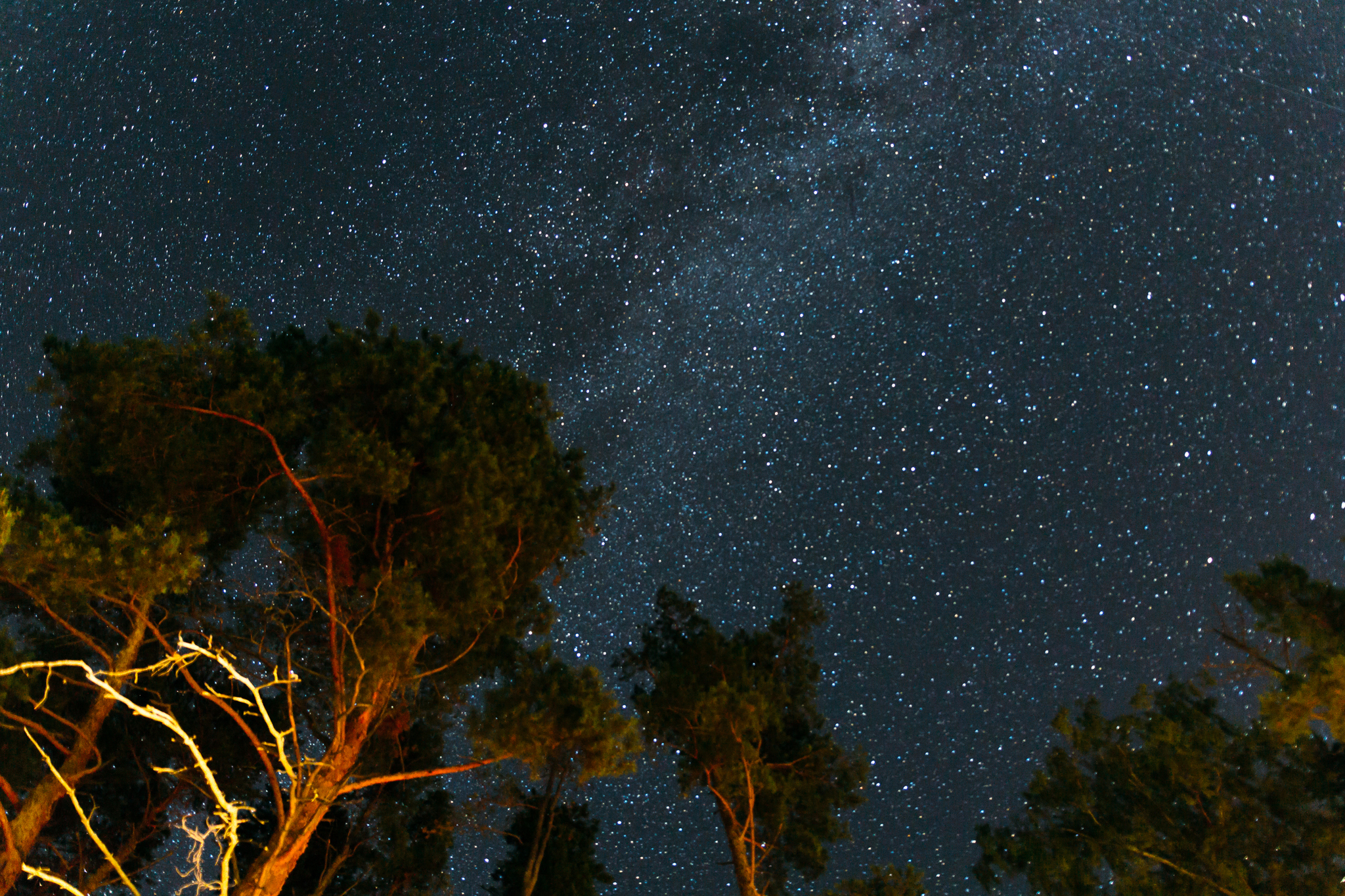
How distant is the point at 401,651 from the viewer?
6.37 metres

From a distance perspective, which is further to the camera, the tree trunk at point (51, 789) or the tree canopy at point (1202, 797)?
the tree canopy at point (1202, 797)

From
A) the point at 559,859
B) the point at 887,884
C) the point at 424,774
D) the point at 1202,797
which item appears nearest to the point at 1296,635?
the point at 1202,797

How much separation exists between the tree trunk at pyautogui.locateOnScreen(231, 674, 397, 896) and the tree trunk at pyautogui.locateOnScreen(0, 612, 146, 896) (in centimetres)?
175

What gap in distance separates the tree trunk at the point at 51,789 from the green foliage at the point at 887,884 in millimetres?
7909

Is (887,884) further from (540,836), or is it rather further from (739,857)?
(540,836)

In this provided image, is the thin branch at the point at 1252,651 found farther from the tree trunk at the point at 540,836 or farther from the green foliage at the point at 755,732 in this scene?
the tree trunk at the point at 540,836

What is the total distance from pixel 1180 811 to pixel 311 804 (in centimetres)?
996

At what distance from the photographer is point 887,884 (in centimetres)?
941

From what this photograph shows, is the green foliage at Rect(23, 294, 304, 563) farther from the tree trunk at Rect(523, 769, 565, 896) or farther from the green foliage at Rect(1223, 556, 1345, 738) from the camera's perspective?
the green foliage at Rect(1223, 556, 1345, 738)

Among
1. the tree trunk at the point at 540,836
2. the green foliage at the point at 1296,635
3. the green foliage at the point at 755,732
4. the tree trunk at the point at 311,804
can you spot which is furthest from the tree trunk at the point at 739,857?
the green foliage at the point at 1296,635

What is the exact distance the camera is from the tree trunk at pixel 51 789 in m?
6.00

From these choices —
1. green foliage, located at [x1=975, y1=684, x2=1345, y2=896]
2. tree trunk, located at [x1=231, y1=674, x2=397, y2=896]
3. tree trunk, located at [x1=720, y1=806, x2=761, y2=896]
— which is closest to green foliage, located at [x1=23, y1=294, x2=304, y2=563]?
tree trunk, located at [x1=231, y1=674, x2=397, y2=896]

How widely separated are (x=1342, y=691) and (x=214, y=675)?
39.4 ft

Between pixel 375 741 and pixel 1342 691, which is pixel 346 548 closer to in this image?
pixel 375 741
